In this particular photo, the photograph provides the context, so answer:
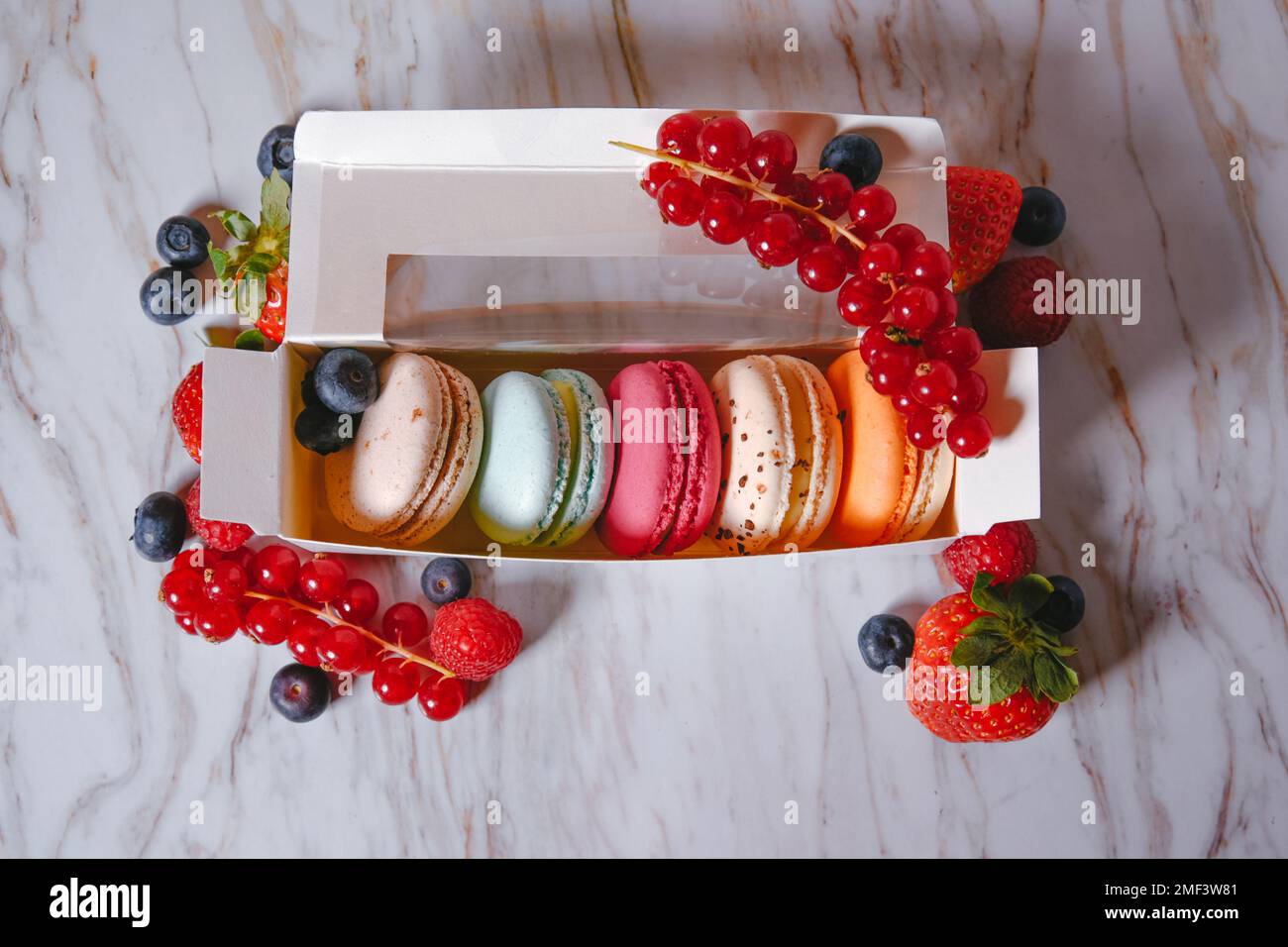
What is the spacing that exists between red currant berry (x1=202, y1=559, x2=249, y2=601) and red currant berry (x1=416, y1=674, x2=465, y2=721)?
30 cm

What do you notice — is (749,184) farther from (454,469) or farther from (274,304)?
Result: (274,304)

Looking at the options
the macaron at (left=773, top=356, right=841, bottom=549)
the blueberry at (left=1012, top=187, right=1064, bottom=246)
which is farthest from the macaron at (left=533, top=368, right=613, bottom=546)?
the blueberry at (left=1012, top=187, right=1064, bottom=246)

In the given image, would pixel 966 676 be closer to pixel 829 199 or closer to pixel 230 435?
pixel 829 199

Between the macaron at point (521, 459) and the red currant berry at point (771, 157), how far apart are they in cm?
40

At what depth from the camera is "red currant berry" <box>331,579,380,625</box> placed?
1417 mm

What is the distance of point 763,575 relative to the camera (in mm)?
1501

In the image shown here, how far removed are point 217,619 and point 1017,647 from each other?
45.4 inches

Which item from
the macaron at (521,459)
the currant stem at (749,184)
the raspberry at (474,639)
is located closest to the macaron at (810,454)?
the currant stem at (749,184)

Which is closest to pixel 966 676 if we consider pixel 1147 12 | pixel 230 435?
A: pixel 230 435

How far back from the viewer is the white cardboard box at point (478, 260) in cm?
117

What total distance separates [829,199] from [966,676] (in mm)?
676

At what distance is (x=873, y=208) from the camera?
1166 millimetres

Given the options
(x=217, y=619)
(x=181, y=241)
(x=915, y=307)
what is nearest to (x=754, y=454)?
(x=915, y=307)

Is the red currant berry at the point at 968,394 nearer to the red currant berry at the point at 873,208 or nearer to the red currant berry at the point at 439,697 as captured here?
the red currant berry at the point at 873,208
